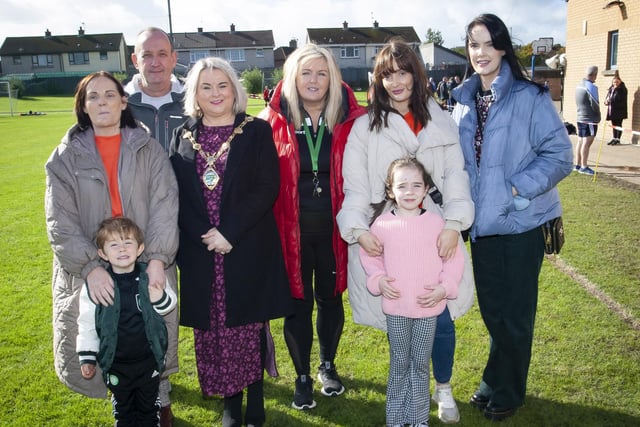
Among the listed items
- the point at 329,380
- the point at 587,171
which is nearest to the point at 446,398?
the point at 329,380

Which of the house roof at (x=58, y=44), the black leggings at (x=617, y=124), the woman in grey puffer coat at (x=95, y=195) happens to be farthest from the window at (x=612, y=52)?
the house roof at (x=58, y=44)

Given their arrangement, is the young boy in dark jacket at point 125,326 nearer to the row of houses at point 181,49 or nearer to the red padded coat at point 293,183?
the red padded coat at point 293,183

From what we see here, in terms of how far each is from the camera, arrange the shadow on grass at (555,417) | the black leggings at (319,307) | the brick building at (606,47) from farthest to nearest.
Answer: the brick building at (606,47)
the black leggings at (319,307)
the shadow on grass at (555,417)

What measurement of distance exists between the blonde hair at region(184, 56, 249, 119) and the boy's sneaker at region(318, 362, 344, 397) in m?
1.89

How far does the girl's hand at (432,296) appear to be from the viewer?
287cm

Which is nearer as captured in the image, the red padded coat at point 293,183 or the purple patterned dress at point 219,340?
the purple patterned dress at point 219,340

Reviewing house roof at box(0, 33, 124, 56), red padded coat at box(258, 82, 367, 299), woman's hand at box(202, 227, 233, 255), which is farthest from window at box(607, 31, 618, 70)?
house roof at box(0, 33, 124, 56)

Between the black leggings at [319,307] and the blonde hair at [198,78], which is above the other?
the blonde hair at [198,78]

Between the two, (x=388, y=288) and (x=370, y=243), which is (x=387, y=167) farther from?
(x=388, y=288)

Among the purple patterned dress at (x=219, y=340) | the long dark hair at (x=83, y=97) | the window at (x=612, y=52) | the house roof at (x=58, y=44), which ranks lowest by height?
the purple patterned dress at (x=219, y=340)

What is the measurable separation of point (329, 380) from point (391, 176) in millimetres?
1603

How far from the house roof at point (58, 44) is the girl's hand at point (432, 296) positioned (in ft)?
242

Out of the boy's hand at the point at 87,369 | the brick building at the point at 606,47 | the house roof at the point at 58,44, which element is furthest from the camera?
the house roof at the point at 58,44

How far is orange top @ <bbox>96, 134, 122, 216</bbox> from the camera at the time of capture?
292 cm
